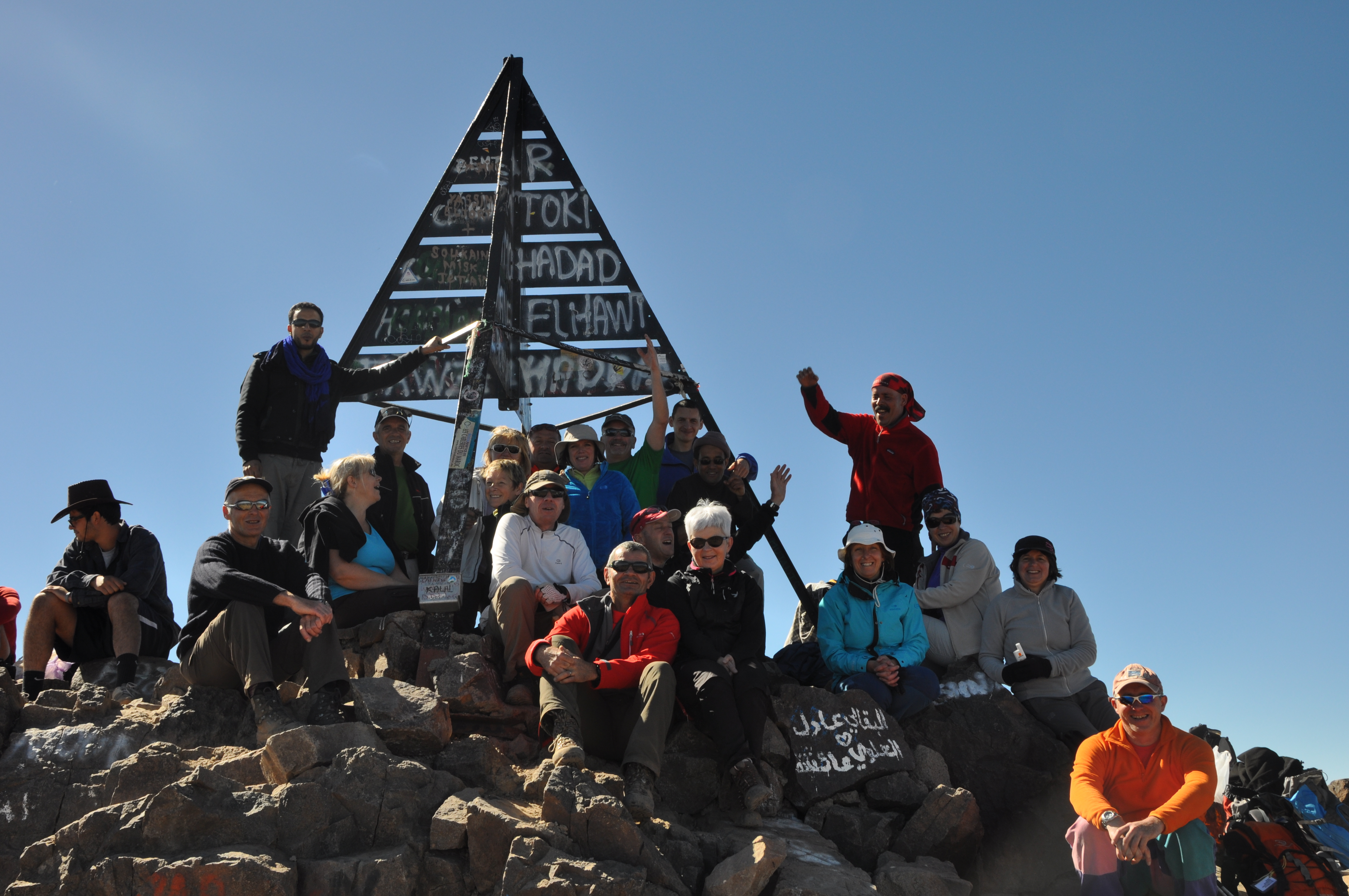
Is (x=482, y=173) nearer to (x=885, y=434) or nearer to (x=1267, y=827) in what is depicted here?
(x=885, y=434)

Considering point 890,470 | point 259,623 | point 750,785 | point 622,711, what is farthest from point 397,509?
point 890,470

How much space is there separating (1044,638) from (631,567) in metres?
3.19

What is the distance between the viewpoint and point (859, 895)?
5234 millimetres

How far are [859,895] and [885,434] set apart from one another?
4.21m

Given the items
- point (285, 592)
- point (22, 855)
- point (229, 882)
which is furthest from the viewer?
point (285, 592)

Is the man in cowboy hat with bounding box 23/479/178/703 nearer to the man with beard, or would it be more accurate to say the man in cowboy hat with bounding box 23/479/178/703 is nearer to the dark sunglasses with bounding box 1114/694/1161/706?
the man with beard

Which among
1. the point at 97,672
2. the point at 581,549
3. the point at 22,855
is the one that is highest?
the point at 581,549

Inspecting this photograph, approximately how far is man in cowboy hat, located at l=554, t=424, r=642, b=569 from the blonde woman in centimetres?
129

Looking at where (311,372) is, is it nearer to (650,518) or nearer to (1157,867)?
(650,518)

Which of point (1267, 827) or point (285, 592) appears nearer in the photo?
point (285, 592)

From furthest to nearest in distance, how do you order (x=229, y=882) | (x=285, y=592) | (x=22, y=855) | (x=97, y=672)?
1. (x=97, y=672)
2. (x=285, y=592)
3. (x=22, y=855)
4. (x=229, y=882)

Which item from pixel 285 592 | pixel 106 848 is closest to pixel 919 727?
pixel 285 592

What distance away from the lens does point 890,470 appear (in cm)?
846

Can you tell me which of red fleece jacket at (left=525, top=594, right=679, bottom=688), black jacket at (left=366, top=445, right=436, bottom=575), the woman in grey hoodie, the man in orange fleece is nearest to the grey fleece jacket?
the woman in grey hoodie
